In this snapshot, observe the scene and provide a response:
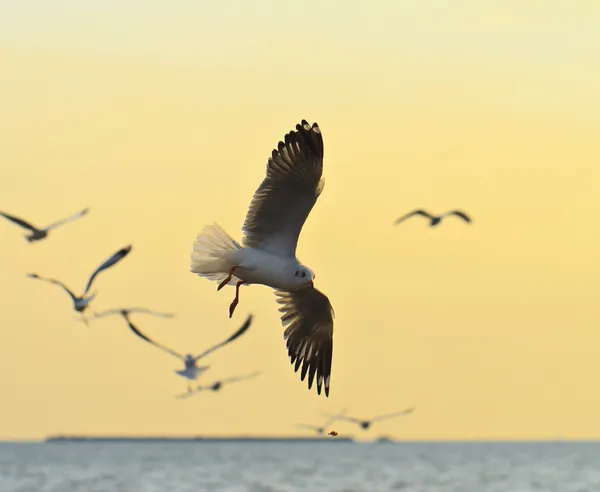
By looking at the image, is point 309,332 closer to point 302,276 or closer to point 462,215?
point 302,276

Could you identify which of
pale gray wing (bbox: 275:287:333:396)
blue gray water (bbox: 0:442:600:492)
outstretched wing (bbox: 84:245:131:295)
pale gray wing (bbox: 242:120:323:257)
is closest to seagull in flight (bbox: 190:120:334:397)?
pale gray wing (bbox: 242:120:323:257)

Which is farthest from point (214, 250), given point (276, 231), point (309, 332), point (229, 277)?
point (309, 332)

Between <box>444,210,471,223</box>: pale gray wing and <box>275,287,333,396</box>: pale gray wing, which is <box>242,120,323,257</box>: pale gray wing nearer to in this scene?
<box>275,287,333,396</box>: pale gray wing

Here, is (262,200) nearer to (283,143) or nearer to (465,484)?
(283,143)

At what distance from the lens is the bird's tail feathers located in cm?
2194

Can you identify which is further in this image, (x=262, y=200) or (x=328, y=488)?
(x=328, y=488)

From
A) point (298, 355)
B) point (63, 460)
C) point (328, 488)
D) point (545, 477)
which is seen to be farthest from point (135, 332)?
point (63, 460)

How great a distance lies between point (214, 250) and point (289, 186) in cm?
135

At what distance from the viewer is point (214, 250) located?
22016 mm

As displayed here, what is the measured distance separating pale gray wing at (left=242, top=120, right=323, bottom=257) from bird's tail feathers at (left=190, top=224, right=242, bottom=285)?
47cm

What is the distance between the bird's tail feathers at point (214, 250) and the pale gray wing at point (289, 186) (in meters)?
0.47

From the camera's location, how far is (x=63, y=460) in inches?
4929

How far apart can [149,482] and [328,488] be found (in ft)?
32.8

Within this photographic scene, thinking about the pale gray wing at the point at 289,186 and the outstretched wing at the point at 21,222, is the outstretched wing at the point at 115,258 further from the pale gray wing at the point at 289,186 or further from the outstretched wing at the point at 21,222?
the pale gray wing at the point at 289,186
